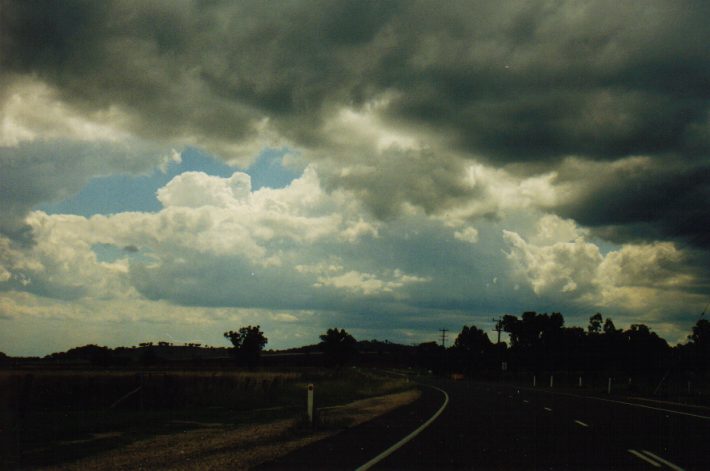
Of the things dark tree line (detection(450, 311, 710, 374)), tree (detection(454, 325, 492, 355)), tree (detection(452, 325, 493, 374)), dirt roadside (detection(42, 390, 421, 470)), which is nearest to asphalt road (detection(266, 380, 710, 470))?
dirt roadside (detection(42, 390, 421, 470))

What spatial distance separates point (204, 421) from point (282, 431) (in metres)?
7.52

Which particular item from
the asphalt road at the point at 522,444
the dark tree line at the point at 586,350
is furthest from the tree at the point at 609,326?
the asphalt road at the point at 522,444

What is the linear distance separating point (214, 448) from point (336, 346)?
456 ft

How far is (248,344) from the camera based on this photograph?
155875 mm

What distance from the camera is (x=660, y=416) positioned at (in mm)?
22609

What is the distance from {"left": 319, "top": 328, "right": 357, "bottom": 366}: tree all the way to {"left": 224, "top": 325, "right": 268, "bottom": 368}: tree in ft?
51.8

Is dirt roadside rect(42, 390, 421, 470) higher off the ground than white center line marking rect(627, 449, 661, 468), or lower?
lower

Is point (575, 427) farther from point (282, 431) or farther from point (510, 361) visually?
point (510, 361)

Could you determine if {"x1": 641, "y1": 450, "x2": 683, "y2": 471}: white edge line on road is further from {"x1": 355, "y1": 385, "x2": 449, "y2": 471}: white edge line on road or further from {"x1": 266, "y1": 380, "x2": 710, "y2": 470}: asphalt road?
{"x1": 355, "y1": 385, "x2": 449, "y2": 471}: white edge line on road

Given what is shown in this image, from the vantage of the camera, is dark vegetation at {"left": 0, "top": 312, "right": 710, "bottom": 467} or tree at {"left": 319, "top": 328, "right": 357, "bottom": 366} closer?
dark vegetation at {"left": 0, "top": 312, "right": 710, "bottom": 467}

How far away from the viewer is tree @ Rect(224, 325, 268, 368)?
156 metres

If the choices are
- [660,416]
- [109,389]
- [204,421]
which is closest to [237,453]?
[204,421]

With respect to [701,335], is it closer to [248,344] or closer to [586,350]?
[586,350]

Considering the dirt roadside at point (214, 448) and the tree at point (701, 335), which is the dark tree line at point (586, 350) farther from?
the dirt roadside at point (214, 448)
